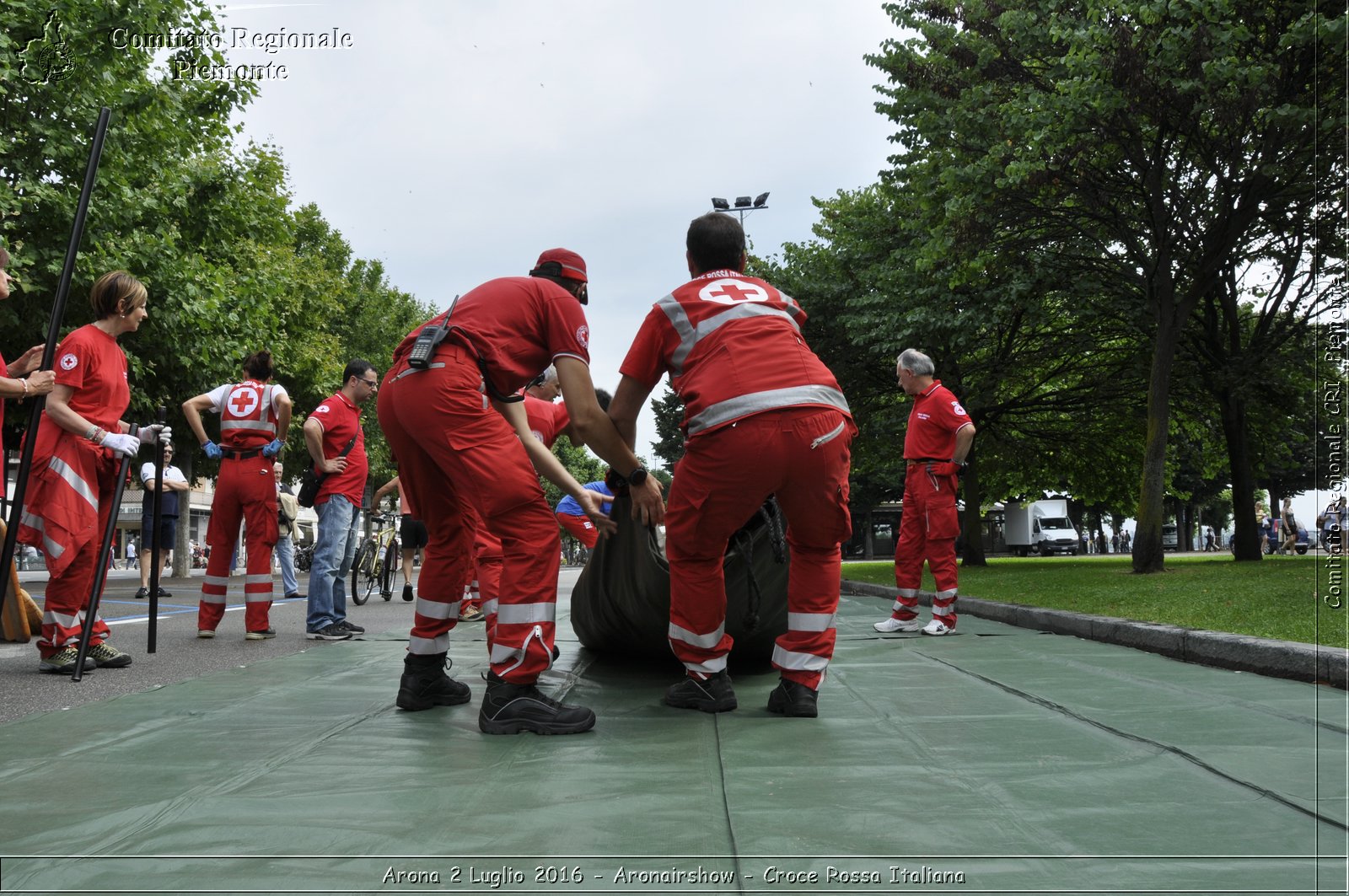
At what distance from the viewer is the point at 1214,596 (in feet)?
28.1

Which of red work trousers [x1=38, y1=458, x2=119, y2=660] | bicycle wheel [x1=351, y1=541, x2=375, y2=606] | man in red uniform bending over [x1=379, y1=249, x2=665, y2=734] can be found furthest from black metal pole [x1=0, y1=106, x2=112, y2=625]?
bicycle wheel [x1=351, y1=541, x2=375, y2=606]

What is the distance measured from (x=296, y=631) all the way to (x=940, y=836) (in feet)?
22.1

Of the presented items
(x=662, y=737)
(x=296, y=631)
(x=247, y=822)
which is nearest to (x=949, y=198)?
(x=296, y=631)

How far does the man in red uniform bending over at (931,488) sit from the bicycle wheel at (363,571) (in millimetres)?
7127

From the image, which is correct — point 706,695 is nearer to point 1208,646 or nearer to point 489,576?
point 489,576

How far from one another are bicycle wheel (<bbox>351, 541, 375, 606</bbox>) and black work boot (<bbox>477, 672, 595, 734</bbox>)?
9175mm

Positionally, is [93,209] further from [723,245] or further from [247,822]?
[247,822]

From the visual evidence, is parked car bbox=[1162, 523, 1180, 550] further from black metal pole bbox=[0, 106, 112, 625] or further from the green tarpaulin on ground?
black metal pole bbox=[0, 106, 112, 625]

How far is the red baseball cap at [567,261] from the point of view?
13.4 ft

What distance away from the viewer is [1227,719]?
3660 millimetres

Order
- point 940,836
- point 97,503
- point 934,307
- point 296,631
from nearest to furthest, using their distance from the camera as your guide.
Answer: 1. point 940,836
2. point 97,503
3. point 296,631
4. point 934,307

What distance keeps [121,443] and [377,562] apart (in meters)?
8.08

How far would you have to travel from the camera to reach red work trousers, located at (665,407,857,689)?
370 centimetres

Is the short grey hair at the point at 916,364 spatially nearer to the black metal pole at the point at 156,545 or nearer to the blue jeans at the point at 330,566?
the blue jeans at the point at 330,566
